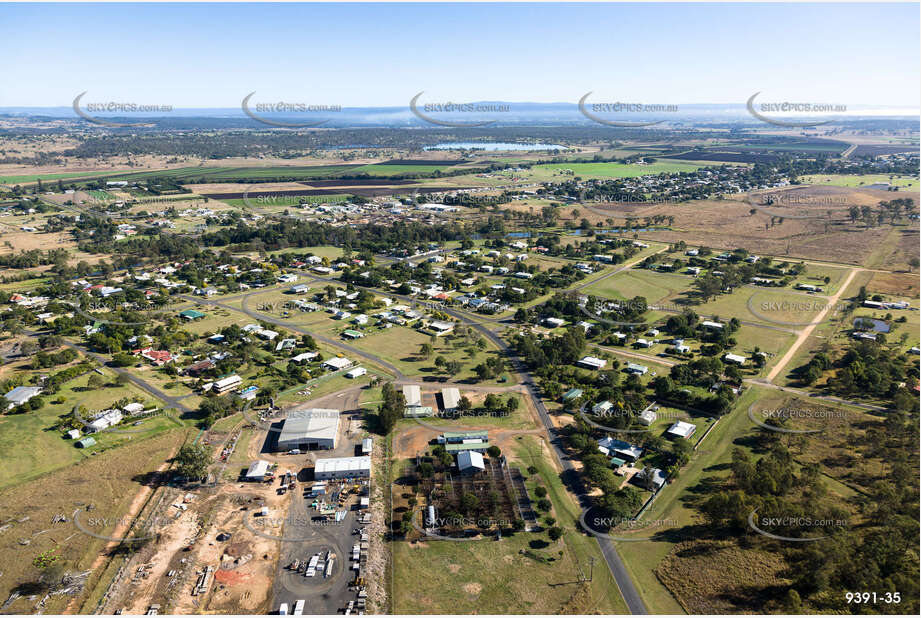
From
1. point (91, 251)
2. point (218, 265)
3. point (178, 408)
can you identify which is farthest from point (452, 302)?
point (91, 251)

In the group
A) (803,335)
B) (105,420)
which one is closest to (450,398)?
(105,420)

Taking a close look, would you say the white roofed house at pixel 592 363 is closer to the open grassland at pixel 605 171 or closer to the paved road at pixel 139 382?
the paved road at pixel 139 382

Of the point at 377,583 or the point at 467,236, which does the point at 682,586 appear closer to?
the point at 377,583

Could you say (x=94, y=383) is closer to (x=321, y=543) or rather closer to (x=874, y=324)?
(x=321, y=543)

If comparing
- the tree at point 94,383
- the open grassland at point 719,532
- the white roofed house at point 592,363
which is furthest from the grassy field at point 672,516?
the tree at point 94,383

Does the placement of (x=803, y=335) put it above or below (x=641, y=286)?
above
